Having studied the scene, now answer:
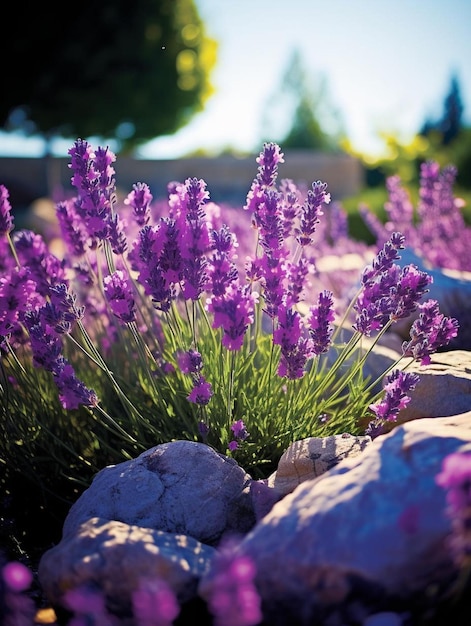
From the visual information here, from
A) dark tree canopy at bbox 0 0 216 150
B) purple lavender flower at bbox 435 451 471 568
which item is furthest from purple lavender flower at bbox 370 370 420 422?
dark tree canopy at bbox 0 0 216 150

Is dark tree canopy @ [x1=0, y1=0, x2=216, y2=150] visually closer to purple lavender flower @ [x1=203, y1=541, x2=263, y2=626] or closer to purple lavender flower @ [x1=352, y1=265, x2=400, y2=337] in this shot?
purple lavender flower @ [x1=352, y1=265, x2=400, y2=337]

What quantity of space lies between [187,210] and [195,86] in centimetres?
2287

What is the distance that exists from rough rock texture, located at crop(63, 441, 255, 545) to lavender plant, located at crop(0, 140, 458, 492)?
0.18 metres

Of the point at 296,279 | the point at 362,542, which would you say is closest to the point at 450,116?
the point at 296,279

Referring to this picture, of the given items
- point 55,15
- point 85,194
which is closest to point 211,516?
point 85,194

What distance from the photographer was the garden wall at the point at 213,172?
2575 cm

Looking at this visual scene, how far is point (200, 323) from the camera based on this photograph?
10.5ft

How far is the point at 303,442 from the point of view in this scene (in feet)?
7.89

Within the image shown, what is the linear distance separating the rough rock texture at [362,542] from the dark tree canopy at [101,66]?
773 inches

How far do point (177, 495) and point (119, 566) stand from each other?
53 cm

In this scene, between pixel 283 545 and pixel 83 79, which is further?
pixel 83 79

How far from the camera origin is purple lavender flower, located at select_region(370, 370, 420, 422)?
236cm

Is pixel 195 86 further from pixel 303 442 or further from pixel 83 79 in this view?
pixel 303 442

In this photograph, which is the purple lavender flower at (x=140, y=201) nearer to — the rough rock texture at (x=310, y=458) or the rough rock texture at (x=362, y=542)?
the rough rock texture at (x=310, y=458)
